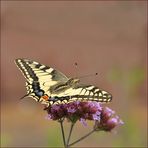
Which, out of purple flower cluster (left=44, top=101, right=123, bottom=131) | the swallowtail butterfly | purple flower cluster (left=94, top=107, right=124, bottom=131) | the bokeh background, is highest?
the bokeh background

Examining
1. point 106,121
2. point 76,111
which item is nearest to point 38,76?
point 76,111

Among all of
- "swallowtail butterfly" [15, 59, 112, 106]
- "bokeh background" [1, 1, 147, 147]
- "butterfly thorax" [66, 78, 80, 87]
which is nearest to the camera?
"swallowtail butterfly" [15, 59, 112, 106]

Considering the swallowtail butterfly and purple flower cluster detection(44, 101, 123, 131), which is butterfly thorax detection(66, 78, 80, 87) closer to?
the swallowtail butterfly

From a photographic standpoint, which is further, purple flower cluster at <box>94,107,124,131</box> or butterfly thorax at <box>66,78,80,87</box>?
purple flower cluster at <box>94,107,124,131</box>

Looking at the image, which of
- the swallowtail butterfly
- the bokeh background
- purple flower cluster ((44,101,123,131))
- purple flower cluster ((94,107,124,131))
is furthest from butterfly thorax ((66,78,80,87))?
the bokeh background

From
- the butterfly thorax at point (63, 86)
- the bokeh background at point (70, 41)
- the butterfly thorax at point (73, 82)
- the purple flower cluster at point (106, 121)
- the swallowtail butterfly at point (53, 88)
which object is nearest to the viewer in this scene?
the swallowtail butterfly at point (53, 88)

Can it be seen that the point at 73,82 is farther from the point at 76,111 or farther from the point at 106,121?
the point at 106,121

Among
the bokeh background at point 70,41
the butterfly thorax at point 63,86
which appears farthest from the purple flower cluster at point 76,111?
the bokeh background at point 70,41

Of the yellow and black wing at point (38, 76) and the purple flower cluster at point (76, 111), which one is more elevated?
the yellow and black wing at point (38, 76)

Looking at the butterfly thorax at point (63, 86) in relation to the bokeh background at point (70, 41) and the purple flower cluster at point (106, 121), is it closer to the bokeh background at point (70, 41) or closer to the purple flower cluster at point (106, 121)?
the purple flower cluster at point (106, 121)
